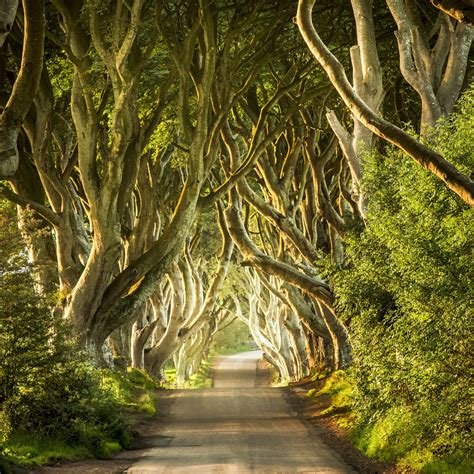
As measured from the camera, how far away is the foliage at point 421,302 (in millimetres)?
10266

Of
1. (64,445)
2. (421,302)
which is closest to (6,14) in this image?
(421,302)

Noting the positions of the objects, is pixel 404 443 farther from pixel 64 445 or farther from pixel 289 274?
pixel 289 274

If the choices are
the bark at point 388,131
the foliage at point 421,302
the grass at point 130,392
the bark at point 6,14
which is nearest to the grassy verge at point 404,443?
the foliage at point 421,302

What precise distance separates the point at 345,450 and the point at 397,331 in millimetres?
2968

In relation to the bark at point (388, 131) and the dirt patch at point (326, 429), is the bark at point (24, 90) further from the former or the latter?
the dirt patch at point (326, 429)

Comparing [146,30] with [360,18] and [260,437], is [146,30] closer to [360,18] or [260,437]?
[360,18]

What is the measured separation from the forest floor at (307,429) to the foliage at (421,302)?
42 centimetres

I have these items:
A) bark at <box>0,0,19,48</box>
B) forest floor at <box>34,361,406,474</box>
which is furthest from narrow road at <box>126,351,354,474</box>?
bark at <box>0,0,19,48</box>

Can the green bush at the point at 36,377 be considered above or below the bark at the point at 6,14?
below

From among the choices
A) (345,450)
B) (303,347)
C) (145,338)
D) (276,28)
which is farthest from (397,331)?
(303,347)

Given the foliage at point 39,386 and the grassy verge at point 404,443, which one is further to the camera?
the foliage at point 39,386

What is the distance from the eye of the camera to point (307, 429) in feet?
55.0

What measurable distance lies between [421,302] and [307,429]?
22.5ft

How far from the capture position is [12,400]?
1276 cm
